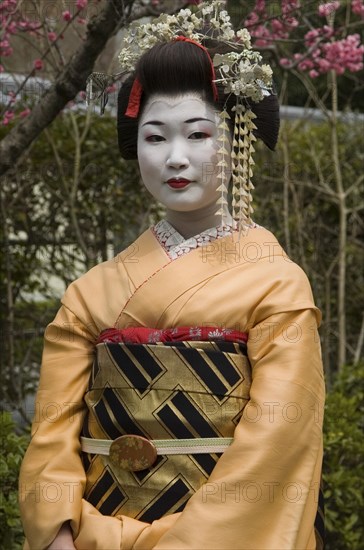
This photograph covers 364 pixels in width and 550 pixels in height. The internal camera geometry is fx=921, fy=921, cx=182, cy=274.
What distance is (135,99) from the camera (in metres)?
2.47

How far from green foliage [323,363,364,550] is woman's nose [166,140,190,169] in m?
1.78

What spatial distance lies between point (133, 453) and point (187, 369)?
9.7 inches

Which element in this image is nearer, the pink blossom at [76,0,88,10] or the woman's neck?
the woman's neck

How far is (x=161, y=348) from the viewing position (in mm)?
2287

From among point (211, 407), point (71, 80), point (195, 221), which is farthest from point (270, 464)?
point (71, 80)

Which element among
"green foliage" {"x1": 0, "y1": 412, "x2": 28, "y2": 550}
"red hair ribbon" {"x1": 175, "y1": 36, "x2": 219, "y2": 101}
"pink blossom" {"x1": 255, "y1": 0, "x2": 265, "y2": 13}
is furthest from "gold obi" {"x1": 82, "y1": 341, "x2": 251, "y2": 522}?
"pink blossom" {"x1": 255, "y1": 0, "x2": 265, "y2": 13}

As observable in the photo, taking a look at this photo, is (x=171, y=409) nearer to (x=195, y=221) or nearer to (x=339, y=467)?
(x=195, y=221)

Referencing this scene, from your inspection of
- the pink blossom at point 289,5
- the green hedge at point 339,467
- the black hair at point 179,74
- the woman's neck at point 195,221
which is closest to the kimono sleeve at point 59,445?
the woman's neck at point 195,221

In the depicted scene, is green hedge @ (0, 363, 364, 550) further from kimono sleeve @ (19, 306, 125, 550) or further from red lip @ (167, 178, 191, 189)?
red lip @ (167, 178, 191, 189)

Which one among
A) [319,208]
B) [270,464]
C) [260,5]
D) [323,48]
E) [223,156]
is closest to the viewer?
[270,464]

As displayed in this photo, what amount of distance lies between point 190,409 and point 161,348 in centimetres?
17

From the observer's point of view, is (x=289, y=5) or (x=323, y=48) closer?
(x=289, y=5)

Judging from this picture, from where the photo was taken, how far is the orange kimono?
217 centimetres

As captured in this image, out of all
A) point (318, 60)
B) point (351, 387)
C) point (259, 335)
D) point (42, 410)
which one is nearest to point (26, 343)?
point (351, 387)
